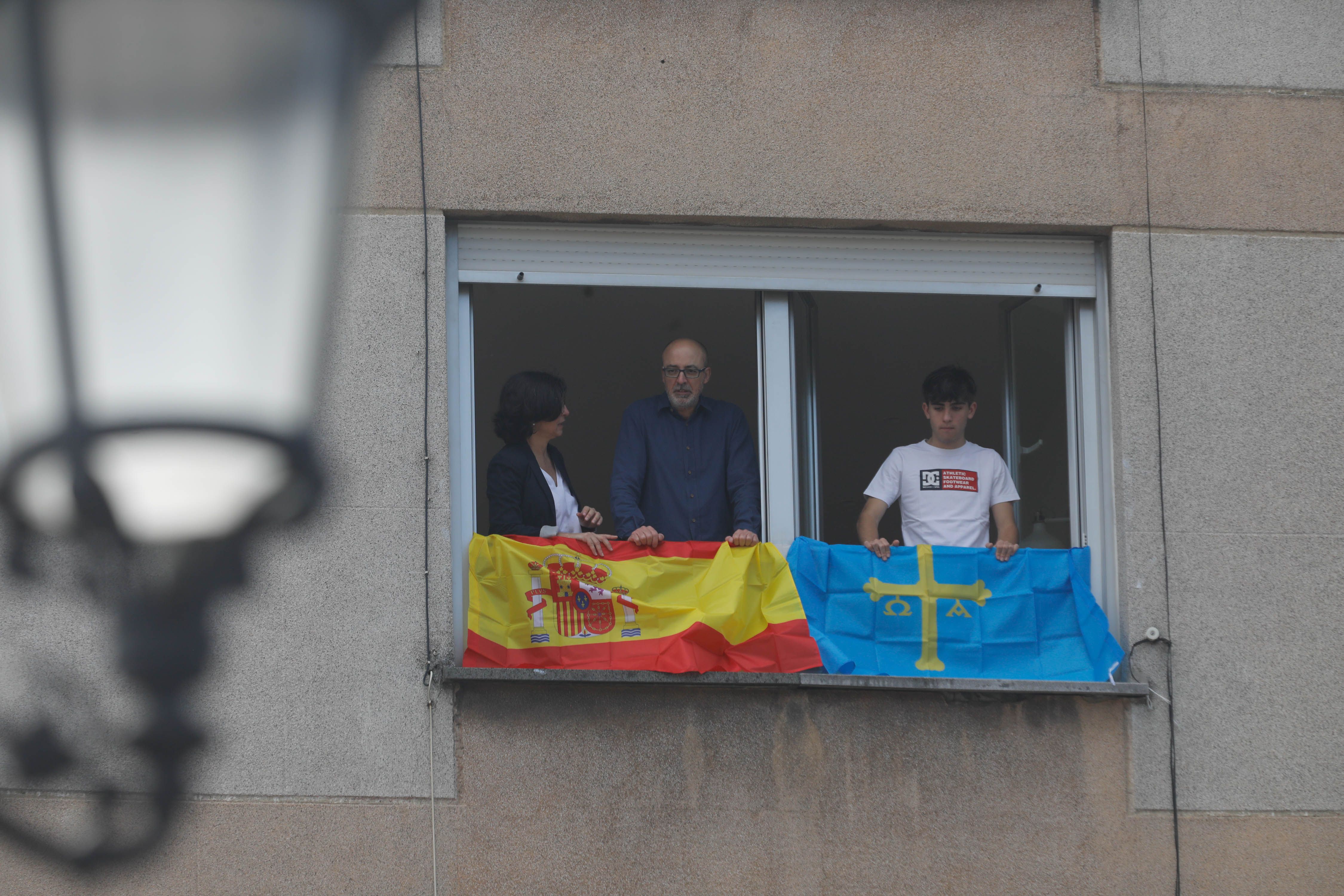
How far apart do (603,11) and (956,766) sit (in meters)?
3.27

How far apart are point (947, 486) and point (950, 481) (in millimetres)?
24

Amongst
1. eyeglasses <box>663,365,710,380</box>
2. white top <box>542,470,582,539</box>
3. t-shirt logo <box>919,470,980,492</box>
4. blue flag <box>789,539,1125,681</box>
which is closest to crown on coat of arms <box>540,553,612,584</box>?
white top <box>542,470,582,539</box>

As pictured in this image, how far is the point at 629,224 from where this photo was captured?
4.91 m

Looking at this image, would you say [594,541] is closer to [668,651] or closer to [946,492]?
[668,651]

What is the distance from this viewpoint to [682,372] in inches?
193

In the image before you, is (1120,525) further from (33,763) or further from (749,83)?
(33,763)

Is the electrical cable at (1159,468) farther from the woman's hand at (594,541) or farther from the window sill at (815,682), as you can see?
the woman's hand at (594,541)

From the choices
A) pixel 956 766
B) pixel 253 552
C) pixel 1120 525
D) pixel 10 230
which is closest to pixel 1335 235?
pixel 1120 525

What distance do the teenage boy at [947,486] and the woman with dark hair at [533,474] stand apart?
3.90 feet

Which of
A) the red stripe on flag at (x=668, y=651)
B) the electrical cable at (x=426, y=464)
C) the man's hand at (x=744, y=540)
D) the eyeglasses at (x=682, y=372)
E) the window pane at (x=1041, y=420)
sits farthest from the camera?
the window pane at (x=1041, y=420)

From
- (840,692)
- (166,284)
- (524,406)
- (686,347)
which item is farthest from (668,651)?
(166,284)

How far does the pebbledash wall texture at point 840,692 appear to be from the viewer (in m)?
4.46

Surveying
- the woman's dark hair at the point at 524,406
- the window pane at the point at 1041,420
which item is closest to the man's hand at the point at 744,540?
the woman's dark hair at the point at 524,406

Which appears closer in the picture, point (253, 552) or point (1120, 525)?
point (253, 552)
